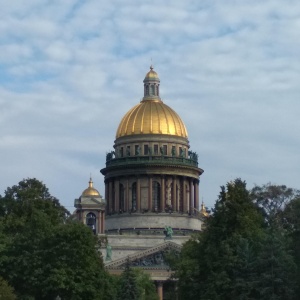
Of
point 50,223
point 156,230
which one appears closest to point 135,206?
point 156,230

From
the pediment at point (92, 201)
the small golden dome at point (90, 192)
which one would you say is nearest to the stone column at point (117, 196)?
the small golden dome at point (90, 192)

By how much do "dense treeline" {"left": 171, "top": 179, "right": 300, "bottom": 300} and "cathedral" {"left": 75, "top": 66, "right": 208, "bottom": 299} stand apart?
6389 cm

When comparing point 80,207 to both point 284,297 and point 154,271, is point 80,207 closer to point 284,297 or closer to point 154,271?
point 154,271

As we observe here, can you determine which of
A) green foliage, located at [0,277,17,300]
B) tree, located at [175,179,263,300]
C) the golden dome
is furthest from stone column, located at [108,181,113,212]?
green foliage, located at [0,277,17,300]

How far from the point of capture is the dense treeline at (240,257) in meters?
84.6

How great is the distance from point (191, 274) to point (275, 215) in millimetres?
22556

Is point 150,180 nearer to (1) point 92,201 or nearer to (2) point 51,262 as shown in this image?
(1) point 92,201

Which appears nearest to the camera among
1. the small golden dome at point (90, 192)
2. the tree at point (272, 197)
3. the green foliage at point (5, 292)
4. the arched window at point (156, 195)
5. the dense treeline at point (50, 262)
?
the green foliage at point (5, 292)

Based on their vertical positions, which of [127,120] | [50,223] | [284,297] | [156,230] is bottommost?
[284,297]

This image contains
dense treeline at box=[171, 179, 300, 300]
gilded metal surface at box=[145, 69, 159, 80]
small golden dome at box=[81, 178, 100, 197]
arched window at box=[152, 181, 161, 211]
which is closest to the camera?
dense treeline at box=[171, 179, 300, 300]

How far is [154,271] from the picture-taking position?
15100cm

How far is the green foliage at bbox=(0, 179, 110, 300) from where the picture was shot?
88438 millimetres

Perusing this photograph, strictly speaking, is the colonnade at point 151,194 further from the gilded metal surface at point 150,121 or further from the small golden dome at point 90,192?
the small golden dome at point 90,192

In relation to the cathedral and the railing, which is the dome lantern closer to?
the cathedral
